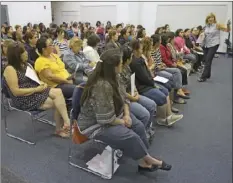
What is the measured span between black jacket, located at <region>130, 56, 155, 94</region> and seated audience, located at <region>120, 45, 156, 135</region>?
0.11 metres

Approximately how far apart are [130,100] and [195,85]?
273 centimetres

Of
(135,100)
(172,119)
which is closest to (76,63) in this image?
(135,100)

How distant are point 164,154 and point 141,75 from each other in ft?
2.65

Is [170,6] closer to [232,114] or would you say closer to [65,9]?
[65,9]

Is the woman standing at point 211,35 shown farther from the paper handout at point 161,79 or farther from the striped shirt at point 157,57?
the paper handout at point 161,79

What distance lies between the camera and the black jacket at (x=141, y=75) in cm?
249

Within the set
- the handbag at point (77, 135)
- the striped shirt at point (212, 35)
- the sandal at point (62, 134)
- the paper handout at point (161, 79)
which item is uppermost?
the striped shirt at point (212, 35)

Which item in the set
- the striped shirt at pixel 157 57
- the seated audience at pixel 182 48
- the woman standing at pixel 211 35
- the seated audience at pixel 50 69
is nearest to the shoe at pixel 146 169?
the seated audience at pixel 50 69

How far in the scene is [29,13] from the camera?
820 centimetres

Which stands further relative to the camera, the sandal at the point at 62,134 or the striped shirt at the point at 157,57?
the striped shirt at the point at 157,57

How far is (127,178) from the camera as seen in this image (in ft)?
6.39

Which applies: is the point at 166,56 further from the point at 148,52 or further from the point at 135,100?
the point at 135,100

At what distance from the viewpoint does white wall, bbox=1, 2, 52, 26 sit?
7964 millimetres

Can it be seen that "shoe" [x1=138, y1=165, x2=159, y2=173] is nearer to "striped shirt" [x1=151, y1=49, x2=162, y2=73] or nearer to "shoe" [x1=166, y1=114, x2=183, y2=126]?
"shoe" [x1=166, y1=114, x2=183, y2=126]
